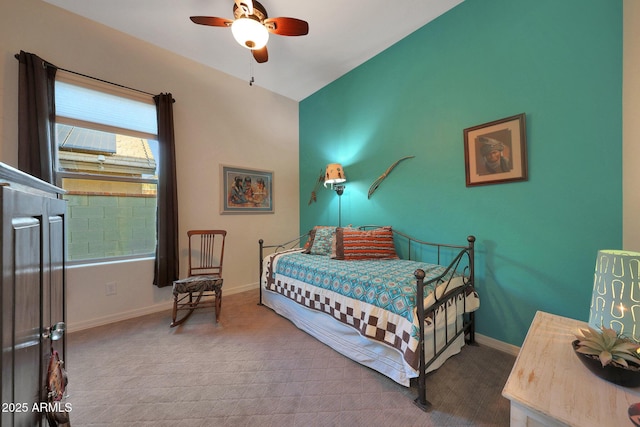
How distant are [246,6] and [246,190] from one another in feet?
7.00

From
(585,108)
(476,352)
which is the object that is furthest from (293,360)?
(585,108)

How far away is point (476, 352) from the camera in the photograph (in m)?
1.83

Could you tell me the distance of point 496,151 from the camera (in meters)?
1.88

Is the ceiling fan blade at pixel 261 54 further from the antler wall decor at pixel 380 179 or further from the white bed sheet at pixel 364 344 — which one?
the white bed sheet at pixel 364 344

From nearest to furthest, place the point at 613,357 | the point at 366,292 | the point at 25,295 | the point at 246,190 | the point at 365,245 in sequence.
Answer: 1. the point at 25,295
2. the point at 613,357
3. the point at 366,292
4. the point at 365,245
5. the point at 246,190

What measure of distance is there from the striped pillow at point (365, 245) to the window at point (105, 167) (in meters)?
2.24

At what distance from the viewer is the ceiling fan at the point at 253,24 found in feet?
5.61

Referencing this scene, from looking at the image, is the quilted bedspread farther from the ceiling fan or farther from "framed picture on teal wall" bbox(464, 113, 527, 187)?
the ceiling fan

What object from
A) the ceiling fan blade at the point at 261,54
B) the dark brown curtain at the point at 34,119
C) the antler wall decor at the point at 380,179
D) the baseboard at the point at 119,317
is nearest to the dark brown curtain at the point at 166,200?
the baseboard at the point at 119,317

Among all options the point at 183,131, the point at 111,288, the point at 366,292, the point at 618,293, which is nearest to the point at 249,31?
the point at 183,131

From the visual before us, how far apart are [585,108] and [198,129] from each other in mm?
3690

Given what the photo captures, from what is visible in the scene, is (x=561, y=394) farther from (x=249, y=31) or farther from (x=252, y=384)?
(x=249, y=31)

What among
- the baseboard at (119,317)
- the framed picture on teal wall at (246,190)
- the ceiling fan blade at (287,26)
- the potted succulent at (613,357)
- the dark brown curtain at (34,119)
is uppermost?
the ceiling fan blade at (287,26)

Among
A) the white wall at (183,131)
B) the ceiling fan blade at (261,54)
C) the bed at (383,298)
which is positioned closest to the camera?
the bed at (383,298)
